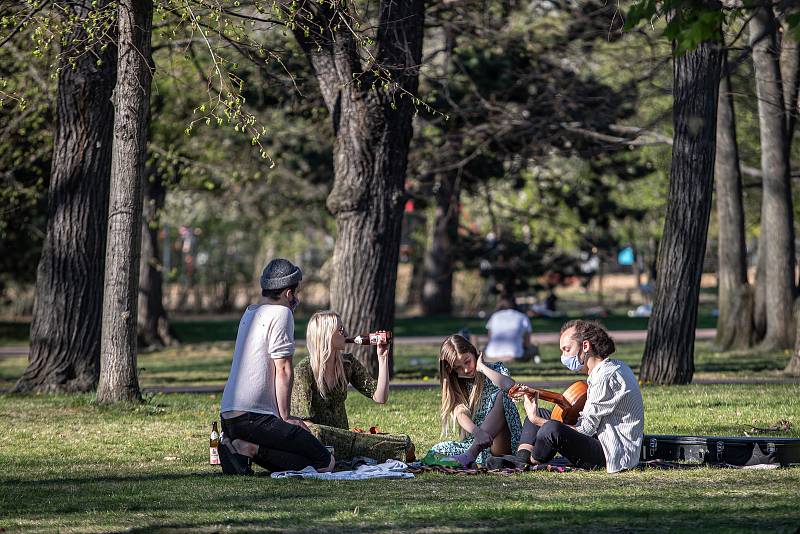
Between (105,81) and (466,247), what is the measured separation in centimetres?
2227

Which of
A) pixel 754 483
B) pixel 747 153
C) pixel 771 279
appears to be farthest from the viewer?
pixel 747 153

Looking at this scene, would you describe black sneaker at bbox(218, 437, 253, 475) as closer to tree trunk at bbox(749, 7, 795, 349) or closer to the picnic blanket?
the picnic blanket

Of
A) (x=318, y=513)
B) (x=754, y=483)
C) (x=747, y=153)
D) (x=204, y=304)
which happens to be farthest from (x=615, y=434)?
(x=204, y=304)

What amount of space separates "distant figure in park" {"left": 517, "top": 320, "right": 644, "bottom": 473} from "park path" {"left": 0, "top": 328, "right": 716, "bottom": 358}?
1886 cm

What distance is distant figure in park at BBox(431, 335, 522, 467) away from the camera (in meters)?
9.37

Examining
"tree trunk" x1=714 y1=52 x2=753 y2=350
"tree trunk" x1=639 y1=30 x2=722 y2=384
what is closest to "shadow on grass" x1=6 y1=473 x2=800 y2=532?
"tree trunk" x1=639 y1=30 x2=722 y2=384

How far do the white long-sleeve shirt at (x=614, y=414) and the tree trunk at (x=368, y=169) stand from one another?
7.86 meters

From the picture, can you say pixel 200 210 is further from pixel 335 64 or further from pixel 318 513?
pixel 318 513

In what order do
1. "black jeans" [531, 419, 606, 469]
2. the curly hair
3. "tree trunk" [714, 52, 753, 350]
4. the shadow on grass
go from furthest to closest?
"tree trunk" [714, 52, 753, 350] < the curly hair < "black jeans" [531, 419, 606, 469] < the shadow on grass

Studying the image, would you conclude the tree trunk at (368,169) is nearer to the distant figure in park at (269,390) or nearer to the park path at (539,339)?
the distant figure in park at (269,390)

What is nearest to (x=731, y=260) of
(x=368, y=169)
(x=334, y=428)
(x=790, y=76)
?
(x=790, y=76)

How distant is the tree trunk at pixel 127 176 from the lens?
13.3 m

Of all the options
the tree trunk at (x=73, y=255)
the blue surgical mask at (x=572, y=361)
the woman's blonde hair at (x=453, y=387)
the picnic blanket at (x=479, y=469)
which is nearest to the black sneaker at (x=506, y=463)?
the picnic blanket at (x=479, y=469)

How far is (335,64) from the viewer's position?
1644 centimetres
